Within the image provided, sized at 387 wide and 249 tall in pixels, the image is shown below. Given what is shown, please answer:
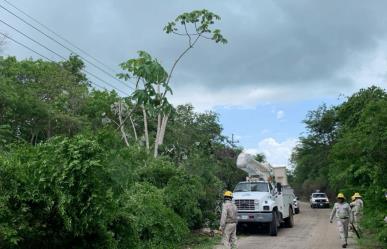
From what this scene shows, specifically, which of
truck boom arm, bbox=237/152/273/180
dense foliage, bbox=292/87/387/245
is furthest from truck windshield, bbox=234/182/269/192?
dense foliage, bbox=292/87/387/245

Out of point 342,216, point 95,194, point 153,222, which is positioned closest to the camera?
point 95,194

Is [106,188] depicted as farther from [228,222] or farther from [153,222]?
[228,222]

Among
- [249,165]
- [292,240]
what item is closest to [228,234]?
[292,240]

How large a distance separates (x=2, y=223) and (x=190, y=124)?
3617 centimetres

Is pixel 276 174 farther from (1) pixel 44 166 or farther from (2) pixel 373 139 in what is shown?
(1) pixel 44 166

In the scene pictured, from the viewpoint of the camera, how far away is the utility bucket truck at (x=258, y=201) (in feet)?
71.3

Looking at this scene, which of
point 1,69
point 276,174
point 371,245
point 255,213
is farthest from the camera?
point 276,174

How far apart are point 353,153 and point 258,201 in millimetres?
4307

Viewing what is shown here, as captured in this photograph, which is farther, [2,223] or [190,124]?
[190,124]

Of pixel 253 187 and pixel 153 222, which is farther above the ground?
pixel 253 187

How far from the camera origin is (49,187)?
25.7ft

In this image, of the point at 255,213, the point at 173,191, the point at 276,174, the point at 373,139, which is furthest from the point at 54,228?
the point at 276,174

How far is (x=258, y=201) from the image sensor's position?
21781 millimetres

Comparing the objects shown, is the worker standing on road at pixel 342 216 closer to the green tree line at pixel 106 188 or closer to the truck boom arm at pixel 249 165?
the green tree line at pixel 106 188
